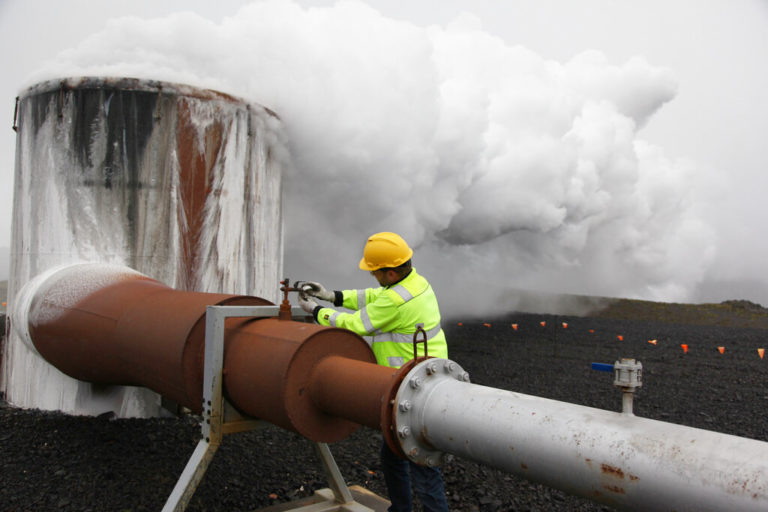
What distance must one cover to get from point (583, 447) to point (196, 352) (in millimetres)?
2011

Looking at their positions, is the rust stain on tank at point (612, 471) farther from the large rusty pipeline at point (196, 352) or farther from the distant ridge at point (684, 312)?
the distant ridge at point (684, 312)

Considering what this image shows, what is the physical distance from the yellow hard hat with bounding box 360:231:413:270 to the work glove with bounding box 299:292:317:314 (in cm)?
40

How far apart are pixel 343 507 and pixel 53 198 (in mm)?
3812

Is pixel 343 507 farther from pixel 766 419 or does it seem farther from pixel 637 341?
pixel 637 341

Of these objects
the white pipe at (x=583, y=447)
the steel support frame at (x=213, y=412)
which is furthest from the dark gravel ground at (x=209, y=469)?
the white pipe at (x=583, y=447)

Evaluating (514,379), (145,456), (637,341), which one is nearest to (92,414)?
(145,456)

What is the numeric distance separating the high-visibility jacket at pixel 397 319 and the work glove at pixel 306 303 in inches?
3.6

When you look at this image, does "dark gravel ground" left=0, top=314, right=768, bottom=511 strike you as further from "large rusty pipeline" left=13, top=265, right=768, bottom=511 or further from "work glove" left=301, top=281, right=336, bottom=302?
"work glove" left=301, top=281, right=336, bottom=302

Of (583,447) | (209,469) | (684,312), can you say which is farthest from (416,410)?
(684,312)

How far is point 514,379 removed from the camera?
936cm

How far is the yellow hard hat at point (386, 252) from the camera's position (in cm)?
337

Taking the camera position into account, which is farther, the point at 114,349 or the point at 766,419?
the point at 766,419

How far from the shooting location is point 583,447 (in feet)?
5.56

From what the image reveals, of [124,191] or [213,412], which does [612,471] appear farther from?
[124,191]
